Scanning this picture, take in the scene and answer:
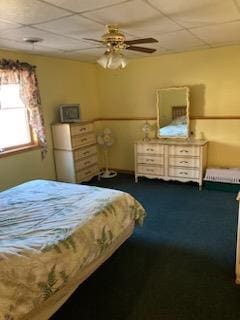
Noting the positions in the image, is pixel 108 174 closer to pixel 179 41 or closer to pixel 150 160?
pixel 150 160

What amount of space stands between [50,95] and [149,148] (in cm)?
191

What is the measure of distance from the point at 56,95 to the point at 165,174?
233cm

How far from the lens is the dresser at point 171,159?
14.0ft

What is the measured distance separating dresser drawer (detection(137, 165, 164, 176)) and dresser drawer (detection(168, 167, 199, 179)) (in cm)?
16

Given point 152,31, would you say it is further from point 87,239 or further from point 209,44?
point 87,239

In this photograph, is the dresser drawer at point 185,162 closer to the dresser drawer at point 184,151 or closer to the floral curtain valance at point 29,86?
the dresser drawer at point 184,151

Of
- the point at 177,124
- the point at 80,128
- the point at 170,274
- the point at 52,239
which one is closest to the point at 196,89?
the point at 177,124

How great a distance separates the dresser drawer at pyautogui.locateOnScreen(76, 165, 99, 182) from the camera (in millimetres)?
4572

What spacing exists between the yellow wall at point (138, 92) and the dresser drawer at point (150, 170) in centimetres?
59

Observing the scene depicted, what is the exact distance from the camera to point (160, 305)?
198 centimetres

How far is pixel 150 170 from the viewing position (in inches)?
185

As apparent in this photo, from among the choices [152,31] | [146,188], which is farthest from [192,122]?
[152,31]

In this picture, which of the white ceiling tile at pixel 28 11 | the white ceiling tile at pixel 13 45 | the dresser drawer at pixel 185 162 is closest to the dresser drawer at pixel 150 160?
the dresser drawer at pixel 185 162

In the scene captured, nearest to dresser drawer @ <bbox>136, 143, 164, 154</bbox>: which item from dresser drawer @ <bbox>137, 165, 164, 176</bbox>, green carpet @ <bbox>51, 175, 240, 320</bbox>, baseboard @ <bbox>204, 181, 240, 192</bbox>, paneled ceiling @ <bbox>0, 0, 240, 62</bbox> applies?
dresser drawer @ <bbox>137, 165, 164, 176</bbox>
